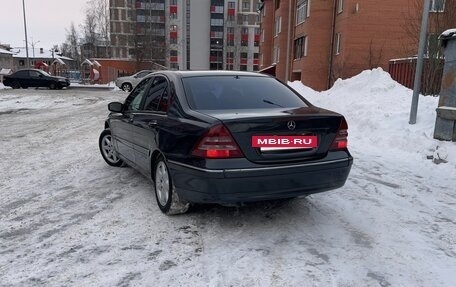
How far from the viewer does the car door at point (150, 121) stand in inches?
177

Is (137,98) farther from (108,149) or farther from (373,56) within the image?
(373,56)

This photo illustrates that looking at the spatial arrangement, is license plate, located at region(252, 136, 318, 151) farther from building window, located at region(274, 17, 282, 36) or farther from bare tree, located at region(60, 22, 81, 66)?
→ bare tree, located at region(60, 22, 81, 66)

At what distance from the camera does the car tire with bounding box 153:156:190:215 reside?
13.9ft

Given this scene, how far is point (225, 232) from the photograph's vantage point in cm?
393

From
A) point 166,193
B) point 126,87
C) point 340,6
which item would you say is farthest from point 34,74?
point 166,193

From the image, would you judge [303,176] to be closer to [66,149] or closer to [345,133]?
[345,133]

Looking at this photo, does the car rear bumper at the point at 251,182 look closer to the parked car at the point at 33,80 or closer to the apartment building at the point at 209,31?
the parked car at the point at 33,80

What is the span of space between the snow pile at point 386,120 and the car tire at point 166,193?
4668 mm

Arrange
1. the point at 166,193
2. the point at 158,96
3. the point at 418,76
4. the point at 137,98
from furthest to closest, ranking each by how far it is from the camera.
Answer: the point at 418,76, the point at 137,98, the point at 158,96, the point at 166,193

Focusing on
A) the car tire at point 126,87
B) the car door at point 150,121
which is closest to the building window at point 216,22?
the car tire at point 126,87

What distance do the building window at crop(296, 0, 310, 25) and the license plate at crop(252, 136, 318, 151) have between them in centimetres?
2505

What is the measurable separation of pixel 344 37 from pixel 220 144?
21.2 meters

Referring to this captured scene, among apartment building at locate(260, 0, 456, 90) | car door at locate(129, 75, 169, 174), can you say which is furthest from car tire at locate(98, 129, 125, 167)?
apartment building at locate(260, 0, 456, 90)

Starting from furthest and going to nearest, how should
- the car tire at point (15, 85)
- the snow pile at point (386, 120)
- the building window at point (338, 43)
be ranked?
the car tire at point (15, 85)
the building window at point (338, 43)
the snow pile at point (386, 120)
